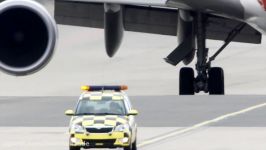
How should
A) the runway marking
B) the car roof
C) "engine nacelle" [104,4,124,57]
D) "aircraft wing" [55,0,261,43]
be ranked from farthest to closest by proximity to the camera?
"aircraft wing" [55,0,261,43] < "engine nacelle" [104,4,124,57] < the runway marking < the car roof

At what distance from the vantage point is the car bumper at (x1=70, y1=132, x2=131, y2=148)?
17.3 meters

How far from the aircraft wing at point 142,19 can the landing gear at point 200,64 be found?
0.33 meters

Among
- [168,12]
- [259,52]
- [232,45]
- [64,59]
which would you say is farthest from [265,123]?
[232,45]

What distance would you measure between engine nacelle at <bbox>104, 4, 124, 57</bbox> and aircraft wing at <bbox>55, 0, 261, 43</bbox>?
2.75ft

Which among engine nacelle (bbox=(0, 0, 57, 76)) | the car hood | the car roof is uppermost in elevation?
engine nacelle (bbox=(0, 0, 57, 76))

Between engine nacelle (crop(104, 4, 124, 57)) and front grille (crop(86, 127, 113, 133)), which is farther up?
engine nacelle (crop(104, 4, 124, 57))

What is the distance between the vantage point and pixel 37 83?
36.2 m

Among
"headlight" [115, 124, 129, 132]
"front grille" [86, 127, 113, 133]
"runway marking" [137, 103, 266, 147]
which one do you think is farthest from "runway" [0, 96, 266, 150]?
"headlight" [115, 124, 129, 132]

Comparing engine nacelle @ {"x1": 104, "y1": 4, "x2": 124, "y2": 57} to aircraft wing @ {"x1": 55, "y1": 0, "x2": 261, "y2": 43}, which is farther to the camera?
aircraft wing @ {"x1": 55, "y1": 0, "x2": 261, "y2": 43}

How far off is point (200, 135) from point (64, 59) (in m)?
26.0

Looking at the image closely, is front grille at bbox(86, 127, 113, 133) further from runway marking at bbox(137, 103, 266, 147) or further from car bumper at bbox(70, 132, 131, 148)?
runway marking at bbox(137, 103, 266, 147)

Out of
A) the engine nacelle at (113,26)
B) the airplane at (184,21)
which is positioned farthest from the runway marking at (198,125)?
the engine nacelle at (113,26)

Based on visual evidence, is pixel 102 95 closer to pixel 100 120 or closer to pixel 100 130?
pixel 100 120

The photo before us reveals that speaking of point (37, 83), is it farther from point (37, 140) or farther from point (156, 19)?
point (37, 140)
